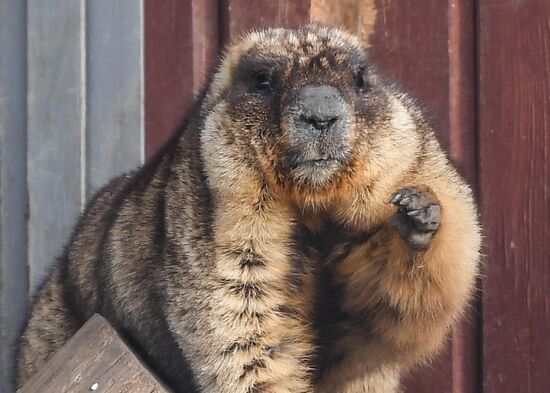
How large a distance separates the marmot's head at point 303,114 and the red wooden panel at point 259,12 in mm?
829

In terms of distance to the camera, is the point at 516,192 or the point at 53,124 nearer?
the point at 516,192

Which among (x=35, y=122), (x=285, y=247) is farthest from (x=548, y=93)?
(x=35, y=122)

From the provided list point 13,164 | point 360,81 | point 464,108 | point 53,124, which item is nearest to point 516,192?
point 464,108

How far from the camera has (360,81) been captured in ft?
10.5

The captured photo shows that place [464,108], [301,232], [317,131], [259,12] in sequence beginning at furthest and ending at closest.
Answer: [259,12] < [464,108] < [301,232] < [317,131]

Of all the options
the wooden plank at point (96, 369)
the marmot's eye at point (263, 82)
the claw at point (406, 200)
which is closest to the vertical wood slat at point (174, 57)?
the marmot's eye at point (263, 82)

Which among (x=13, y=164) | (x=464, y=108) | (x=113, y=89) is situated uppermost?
(x=113, y=89)

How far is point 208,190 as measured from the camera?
125 inches

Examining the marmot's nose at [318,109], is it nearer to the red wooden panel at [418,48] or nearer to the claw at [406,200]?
the claw at [406,200]

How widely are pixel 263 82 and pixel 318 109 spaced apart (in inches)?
11.4

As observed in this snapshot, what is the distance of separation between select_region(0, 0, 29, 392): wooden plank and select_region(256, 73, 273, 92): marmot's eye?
181 centimetres

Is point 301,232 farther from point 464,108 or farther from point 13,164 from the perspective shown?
point 13,164

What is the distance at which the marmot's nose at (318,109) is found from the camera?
291 cm

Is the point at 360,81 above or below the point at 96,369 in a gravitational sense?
above
